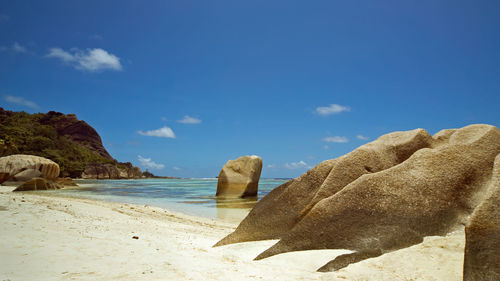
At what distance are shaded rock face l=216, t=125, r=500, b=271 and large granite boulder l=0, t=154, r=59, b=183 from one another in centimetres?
2855

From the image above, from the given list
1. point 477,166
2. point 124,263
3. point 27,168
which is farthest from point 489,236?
A: point 27,168

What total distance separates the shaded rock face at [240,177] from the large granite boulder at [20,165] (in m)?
17.1

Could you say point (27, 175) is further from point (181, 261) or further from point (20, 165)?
point (181, 261)

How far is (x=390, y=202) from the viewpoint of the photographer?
4.64m

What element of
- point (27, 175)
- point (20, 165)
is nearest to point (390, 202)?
point (27, 175)

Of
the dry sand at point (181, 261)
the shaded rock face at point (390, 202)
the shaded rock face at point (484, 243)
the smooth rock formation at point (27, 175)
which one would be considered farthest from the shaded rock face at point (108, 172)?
the shaded rock face at point (484, 243)

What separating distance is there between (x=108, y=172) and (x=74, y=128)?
47570 mm

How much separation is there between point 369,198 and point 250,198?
17905 millimetres

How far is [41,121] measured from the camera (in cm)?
10138

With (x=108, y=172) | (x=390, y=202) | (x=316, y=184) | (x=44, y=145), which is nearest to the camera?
(x=390, y=202)

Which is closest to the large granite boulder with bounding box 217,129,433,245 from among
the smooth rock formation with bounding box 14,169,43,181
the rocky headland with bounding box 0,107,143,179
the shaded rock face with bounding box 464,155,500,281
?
the shaded rock face with bounding box 464,155,500,281

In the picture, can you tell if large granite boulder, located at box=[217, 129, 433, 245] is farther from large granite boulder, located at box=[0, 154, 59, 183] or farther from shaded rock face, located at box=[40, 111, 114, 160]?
shaded rock face, located at box=[40, 111, 114, 160]

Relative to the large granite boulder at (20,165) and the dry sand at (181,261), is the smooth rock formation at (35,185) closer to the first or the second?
the large granite boulder at (20,165)

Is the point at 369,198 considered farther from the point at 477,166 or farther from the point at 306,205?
the point at 477,166
